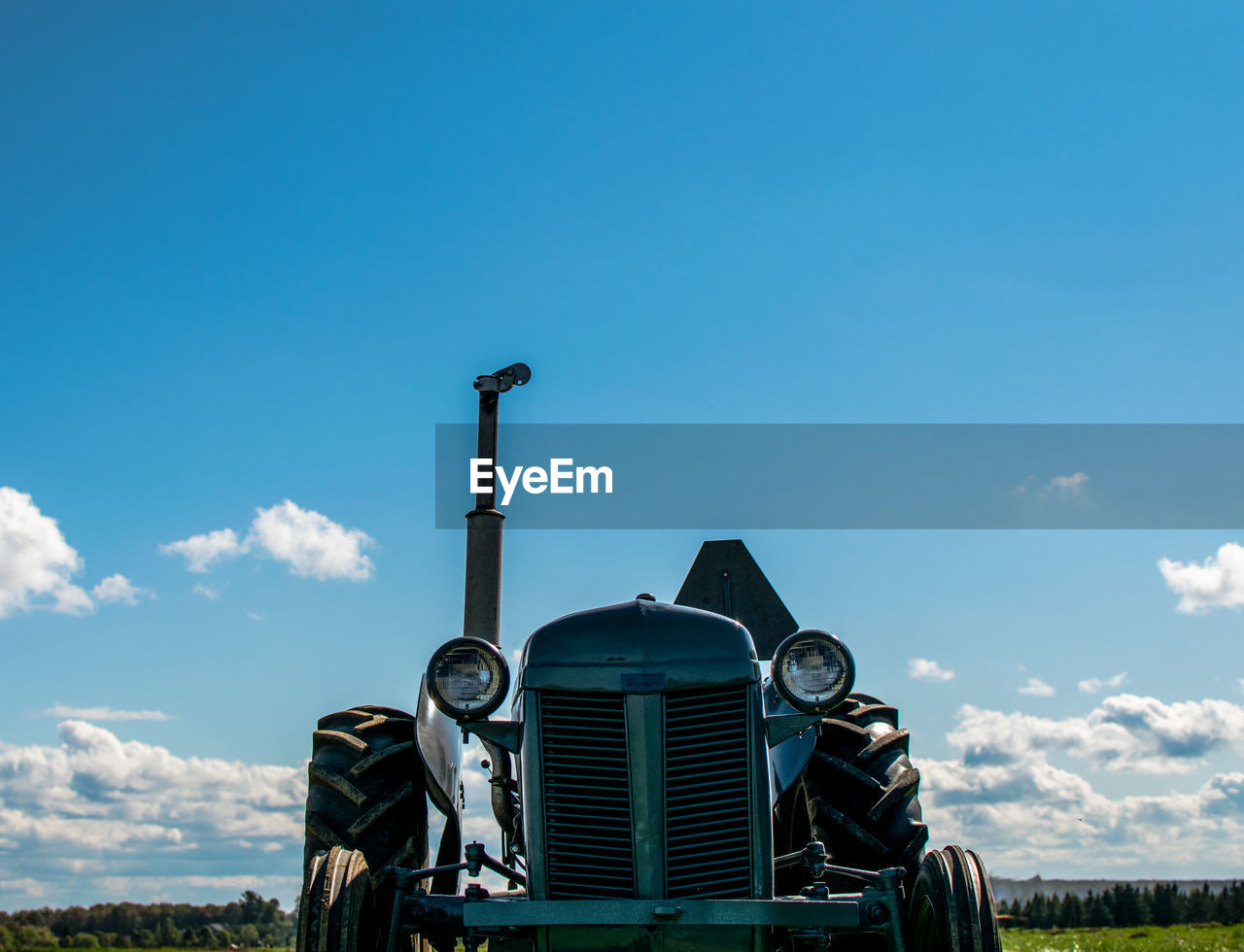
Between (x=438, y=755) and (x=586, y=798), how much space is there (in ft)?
4.75

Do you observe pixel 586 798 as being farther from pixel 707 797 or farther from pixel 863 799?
pixel 863 799

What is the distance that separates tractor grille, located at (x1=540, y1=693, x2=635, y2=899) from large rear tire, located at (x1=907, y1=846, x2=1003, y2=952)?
1.18m

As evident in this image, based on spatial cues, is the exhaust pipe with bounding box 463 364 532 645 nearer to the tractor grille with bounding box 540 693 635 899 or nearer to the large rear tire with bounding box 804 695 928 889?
the large rear tire with bounding box 804 695 928 889

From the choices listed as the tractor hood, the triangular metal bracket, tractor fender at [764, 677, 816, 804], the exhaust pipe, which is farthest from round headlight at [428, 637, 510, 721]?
the exhaust pipe

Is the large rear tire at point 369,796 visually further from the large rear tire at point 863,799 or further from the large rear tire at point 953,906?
the large rear tire at point 953,906

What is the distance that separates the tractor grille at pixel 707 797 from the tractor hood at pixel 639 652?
0.11 m

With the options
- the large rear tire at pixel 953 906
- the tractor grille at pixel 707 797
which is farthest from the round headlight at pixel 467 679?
the large rear tire at pixel 953 906

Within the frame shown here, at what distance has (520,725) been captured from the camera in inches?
196

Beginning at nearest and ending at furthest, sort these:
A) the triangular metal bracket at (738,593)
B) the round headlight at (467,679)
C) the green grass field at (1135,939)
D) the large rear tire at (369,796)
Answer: the round headlight at (467,679)
the large rear tire at (369,796)
the triangular metal bracket at (738,593)
the green grass field at (1135,939)

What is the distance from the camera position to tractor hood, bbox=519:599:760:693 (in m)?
4.62

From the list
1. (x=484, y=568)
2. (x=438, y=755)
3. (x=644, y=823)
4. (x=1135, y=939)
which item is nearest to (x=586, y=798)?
(x=644, y=823)

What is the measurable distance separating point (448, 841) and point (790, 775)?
72.7 inches

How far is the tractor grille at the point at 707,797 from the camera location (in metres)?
4.58

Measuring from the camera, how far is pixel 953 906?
4.41 metres
